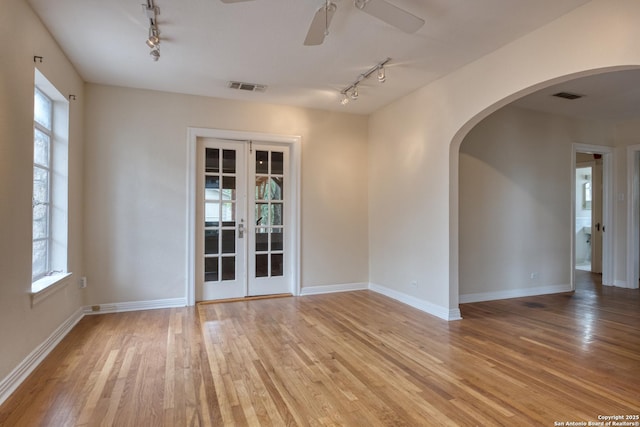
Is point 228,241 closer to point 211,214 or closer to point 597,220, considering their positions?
point 211,214

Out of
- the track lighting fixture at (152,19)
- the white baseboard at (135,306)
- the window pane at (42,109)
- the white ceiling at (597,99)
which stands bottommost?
the white baseboard at (135,306)

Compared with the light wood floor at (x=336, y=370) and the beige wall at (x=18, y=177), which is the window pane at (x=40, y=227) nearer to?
the beige wall at (x=18, y=177)

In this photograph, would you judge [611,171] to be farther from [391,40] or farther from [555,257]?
[391,40]

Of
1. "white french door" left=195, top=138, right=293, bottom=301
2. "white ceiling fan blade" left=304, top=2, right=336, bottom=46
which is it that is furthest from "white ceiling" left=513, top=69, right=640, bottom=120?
"white french door" left=195, top=138, right=293, bottom=301

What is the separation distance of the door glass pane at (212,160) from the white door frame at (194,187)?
0.64ft

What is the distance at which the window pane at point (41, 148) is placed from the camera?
123 inches

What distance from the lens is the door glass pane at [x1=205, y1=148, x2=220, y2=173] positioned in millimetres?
4719

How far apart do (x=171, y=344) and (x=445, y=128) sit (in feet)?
11.9

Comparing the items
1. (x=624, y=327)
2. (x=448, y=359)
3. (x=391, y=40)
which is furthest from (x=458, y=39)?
(x=624, y=327)

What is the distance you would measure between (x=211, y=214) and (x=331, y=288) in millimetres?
2079

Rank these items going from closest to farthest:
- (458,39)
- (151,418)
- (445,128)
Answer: (151,418)
(458,39)
(445,128)

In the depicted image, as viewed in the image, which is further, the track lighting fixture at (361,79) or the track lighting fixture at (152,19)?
the track lighting fixture at (361,79)

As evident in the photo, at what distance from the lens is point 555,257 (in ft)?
17.0

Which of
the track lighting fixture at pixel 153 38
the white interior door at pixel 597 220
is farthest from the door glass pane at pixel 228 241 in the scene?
the white interior door at pixel 597 220
